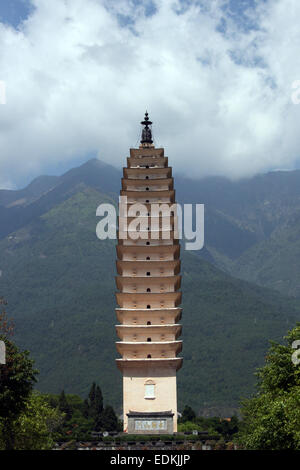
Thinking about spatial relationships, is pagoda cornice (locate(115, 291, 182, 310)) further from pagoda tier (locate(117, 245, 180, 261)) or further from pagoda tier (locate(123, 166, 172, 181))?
pagoda tier (locate(123, 166, 172, 181))

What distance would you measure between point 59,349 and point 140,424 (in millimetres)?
108215

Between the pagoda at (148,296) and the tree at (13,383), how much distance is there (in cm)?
2883

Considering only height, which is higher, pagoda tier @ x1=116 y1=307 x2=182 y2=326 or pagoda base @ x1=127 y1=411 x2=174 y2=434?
pagoda tier @ x1=116 y1=307 x2=182 y2=326

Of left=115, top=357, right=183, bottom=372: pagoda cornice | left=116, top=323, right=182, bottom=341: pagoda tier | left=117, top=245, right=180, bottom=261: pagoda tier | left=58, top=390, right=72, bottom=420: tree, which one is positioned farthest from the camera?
left=58, top=390, right=72, bottom=420: tree

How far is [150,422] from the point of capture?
234 ft

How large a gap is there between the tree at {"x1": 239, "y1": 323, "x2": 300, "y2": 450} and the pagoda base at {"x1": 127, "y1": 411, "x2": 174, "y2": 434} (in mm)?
22305

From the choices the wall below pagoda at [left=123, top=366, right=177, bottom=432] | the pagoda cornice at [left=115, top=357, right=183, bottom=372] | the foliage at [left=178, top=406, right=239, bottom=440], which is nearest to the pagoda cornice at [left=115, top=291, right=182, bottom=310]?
the pagoda cornice at [left=115, top=357, right=183, bottom=372]

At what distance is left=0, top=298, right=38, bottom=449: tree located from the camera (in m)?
42.5

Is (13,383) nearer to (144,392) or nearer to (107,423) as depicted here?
(144,392)

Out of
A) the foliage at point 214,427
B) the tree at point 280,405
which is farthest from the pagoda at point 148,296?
the tree at point 280,405

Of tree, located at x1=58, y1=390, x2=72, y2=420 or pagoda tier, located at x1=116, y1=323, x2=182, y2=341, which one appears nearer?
pagoda tier, located at x1=116, y1=323, x2=182, y2=341

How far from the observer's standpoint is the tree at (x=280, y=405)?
40.2 m

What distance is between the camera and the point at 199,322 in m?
191
